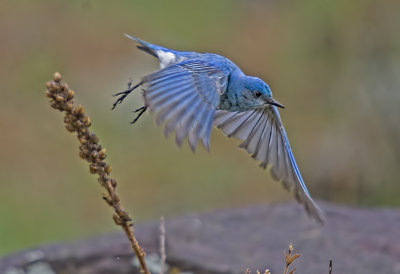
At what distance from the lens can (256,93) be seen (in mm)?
3480

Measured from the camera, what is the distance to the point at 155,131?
8.98 meters

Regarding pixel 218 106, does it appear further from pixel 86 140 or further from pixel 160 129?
pixel 160 129

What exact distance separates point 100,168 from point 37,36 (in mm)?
8485

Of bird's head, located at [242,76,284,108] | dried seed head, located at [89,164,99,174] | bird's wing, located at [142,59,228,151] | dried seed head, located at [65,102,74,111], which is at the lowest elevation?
dried seed head, located at [89,164,99,174]

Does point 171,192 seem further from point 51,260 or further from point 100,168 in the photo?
point 100,168

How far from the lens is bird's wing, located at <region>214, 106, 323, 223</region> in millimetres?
3592

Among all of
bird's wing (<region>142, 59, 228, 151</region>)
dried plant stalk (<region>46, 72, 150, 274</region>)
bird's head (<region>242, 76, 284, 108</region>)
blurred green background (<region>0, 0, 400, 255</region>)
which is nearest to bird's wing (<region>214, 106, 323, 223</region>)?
bird's head (<region>242, 76, 284, 108</region>)

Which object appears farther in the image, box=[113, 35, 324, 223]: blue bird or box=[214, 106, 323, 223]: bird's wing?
box=[214, 106, 323, 223]: bird's wing

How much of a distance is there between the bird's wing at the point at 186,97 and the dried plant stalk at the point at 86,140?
0.48 m

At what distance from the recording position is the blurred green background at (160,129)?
770 cm

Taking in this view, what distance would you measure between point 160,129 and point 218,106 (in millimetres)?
5391

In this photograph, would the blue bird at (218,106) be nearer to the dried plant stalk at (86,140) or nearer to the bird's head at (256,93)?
the bird's head at (256,93)

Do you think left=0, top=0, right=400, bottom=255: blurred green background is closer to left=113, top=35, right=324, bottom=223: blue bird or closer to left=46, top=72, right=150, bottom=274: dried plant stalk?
left=113, top=35, right=324, bottom=223: blue bird

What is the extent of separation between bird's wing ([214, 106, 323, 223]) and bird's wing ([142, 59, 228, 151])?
1.48 ft
